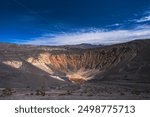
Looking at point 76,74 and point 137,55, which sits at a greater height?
point 137,55

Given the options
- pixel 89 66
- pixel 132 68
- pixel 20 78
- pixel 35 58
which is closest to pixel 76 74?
pixel 89 66

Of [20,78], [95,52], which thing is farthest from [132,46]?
[20,78]

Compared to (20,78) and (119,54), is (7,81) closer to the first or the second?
(20,78)

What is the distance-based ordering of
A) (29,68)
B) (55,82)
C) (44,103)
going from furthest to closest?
(29,68), (55,82), (44,103)

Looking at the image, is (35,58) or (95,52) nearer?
(35,58)

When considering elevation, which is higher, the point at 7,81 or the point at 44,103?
the point at 44,103

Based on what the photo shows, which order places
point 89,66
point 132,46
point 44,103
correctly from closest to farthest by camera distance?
point 44,103 < point 132,46 < point 89,66

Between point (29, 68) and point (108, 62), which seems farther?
point (108, 62)

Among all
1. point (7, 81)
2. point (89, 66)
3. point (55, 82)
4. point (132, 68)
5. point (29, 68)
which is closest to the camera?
point (7, 81)

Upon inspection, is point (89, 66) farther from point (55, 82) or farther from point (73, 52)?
point (55, 82)
